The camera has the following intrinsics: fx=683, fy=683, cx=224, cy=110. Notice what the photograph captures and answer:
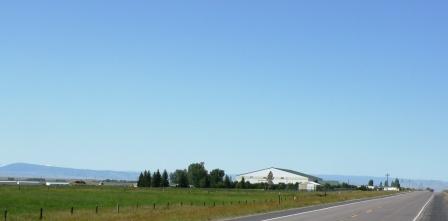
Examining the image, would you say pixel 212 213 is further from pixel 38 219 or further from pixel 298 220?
pixel 38 219

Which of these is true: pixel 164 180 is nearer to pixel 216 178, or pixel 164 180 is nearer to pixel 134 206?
pixel 216 178

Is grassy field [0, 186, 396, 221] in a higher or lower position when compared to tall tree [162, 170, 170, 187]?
lower

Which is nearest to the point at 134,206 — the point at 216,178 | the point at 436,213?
the point at 436,213

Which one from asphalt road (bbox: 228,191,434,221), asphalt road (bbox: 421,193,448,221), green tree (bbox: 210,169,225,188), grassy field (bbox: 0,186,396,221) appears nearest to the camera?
grassy field (bbox: 0,186,396,221)

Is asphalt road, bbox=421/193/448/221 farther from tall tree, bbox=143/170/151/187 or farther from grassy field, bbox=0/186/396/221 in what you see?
tall tree, bbox=143/170/151/187

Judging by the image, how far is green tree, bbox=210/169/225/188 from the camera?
17712 cm

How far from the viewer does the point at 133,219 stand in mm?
31609

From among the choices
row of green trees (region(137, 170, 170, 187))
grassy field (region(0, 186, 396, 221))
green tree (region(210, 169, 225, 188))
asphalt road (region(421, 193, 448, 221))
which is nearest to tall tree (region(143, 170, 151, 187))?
row of green trees (region(137, 170, 170, 187))

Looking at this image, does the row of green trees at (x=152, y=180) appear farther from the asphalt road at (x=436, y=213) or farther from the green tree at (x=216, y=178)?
the asphalt road at (x=436, y=213)

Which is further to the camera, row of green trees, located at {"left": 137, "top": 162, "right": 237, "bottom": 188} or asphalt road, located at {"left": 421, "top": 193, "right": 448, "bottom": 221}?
row of green trees, located at {"left": 137, "top": 162, "right": 237, "bottom": 188}

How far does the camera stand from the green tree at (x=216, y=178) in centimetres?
17712

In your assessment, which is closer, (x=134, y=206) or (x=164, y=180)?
(x=134, y=206)

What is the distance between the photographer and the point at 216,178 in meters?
184

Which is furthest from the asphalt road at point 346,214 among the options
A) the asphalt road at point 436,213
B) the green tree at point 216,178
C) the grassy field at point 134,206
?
the green tree at point 216,178
